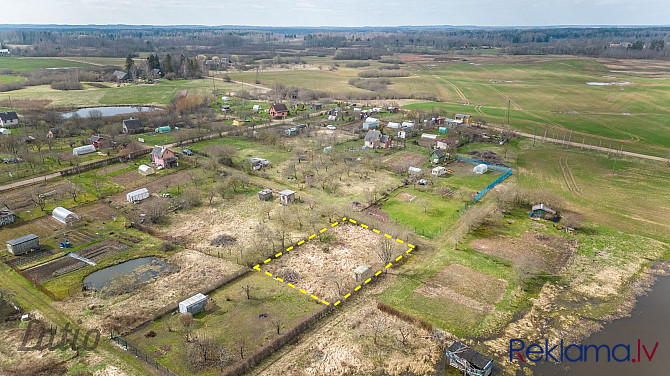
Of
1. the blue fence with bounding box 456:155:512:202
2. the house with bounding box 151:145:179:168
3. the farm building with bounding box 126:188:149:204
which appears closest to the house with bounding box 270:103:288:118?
the house with bounding box 151:145:179:168

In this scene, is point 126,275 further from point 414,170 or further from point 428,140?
point 428,140

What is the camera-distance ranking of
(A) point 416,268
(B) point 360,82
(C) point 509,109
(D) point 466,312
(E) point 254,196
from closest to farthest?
(D) point 466,312 → (A) point 416,268 → (E) point 254,196 → (C) point 509,109 → (B) point 360,82

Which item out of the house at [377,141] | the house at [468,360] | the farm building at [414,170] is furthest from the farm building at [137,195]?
the house at [468,360]

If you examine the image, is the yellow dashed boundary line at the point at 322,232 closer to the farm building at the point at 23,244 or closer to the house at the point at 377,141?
the farm building at the point at 23,244

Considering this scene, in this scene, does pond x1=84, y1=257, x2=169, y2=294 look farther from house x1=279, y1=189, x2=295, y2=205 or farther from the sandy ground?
house x1=279, y1=189, x2=295, y2=205

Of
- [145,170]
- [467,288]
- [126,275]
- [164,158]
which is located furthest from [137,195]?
[467,288]

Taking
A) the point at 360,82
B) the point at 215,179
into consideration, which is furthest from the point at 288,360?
the point at 360,82

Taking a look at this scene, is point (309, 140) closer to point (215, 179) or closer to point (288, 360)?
point (215, 179)
